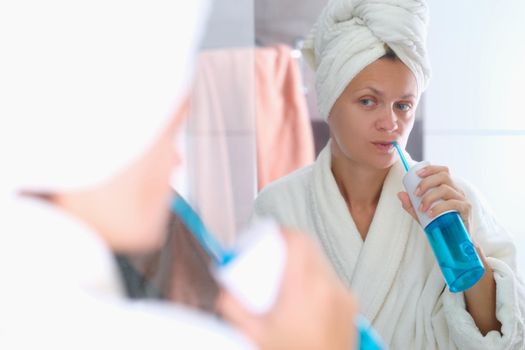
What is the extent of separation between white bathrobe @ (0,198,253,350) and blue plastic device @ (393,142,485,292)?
0.50 m

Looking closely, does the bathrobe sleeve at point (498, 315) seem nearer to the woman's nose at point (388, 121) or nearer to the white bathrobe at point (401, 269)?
the white bathrobe at point (401, 269)

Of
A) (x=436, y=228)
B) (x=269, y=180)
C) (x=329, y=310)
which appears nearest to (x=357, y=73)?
(x=436, y=228)

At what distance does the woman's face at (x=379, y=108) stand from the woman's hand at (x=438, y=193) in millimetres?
69

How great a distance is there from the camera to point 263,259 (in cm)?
48

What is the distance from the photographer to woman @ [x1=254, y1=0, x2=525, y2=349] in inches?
38.0

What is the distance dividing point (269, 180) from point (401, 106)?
1.45ft

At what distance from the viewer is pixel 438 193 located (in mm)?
924

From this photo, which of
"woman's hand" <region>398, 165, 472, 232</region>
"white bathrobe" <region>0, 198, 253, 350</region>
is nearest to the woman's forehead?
"woman's hand" <region>398, 165, 472, 232</region>

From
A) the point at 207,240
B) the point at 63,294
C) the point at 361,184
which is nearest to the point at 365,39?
the point at 361,184

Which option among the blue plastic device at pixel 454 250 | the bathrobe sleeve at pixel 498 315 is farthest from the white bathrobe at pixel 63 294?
the bathrobe sleeve at pixel 498 315

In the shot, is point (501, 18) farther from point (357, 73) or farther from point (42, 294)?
point (42, 294)

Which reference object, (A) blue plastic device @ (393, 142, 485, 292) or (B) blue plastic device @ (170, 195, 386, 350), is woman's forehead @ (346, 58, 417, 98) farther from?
(B) blue plastic device @ (170, 195, 386, 350)

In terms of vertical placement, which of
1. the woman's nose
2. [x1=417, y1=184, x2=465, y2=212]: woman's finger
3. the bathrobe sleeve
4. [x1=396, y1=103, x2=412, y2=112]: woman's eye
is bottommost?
the bathrobe sleeve

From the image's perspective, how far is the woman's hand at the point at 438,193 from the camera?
92 cm
